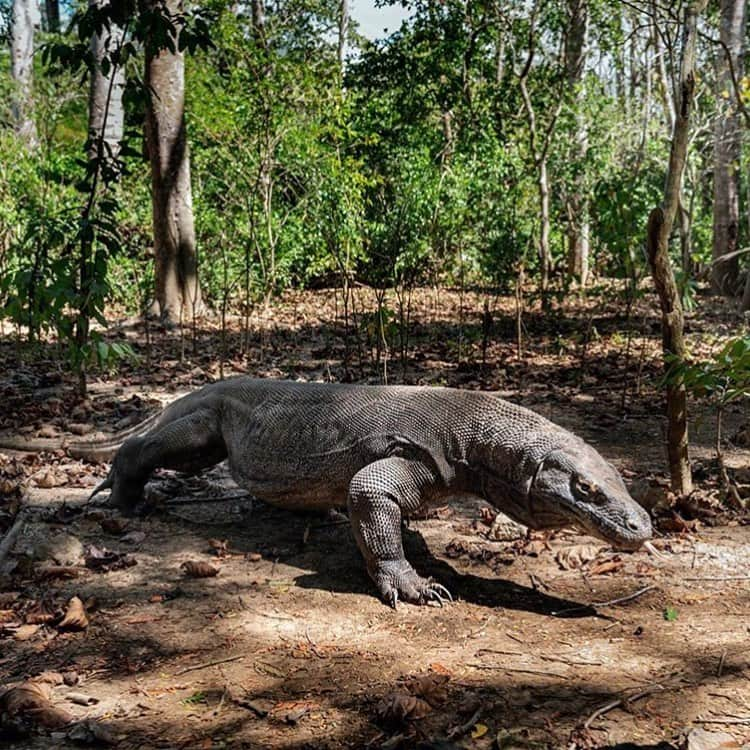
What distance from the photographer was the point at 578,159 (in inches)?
596

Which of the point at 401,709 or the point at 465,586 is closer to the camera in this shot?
the point at 401,709

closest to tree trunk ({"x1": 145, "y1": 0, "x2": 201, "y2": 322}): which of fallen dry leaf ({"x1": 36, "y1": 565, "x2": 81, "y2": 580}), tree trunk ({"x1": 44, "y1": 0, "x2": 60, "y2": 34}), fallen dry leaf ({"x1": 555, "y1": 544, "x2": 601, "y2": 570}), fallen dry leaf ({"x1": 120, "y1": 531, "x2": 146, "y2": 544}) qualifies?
fallen dry leaf ({"x1": 120, "y1": 531, "x2": 146, "y2": 544})

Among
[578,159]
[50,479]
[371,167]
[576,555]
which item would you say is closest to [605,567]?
[576,555]

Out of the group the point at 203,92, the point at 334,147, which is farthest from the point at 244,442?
the point at 334,147

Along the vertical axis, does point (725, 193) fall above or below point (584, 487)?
above

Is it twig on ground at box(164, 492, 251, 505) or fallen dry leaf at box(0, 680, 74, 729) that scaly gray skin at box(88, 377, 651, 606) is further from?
fallen dry leaf at box(0, 680, 74, 729)

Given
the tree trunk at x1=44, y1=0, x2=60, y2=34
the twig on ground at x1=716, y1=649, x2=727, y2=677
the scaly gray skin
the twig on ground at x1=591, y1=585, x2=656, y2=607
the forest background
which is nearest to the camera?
the twig on ground at x1=716, y1=649, x2=727, y2=677

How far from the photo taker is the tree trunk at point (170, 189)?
10055mm

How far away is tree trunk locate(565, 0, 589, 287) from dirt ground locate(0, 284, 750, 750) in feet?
33.3

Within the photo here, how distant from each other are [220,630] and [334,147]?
11.4 metres

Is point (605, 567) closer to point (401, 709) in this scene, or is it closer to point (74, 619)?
point (401, 709)

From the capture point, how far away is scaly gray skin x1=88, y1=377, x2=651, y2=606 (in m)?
3.22

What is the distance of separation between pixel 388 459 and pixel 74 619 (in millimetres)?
1386

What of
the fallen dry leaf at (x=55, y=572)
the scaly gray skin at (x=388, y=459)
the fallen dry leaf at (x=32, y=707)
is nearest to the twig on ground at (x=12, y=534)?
the fallen dry leaf at (x=55, y=572)
